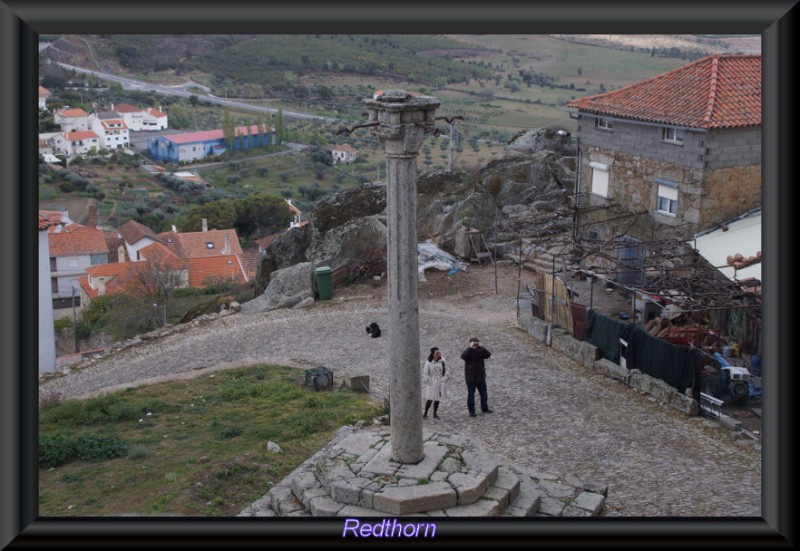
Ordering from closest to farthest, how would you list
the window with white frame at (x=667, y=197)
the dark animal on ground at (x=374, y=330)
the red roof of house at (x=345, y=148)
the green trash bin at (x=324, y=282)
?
the dark animal on ground at (x=374, y=330), the window with white frame at (x=667, y=197), the green trash bin at (x=324, y=282), the red roof of house at (x=345, y=148)

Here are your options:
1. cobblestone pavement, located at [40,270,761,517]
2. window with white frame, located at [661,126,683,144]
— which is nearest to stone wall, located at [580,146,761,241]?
window with white frame, located at [661,126,683,144]

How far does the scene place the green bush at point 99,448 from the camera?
1286cm

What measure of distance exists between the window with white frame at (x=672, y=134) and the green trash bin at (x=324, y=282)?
932cm

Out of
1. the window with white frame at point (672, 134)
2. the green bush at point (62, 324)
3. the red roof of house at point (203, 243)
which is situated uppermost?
the window with white frame at point (672, 134)

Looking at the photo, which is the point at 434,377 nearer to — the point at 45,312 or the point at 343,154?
the point at 45,312

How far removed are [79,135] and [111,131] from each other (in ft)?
15.6

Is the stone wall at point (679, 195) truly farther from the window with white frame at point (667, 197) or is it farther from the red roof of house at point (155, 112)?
the red roof of house at point (155, 112)

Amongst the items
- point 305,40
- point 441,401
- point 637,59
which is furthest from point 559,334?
point 305,40

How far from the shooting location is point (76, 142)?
242 ft

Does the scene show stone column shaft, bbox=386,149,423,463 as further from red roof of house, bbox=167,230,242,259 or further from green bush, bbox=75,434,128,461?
red roof of house, bbox=167,230,242,259

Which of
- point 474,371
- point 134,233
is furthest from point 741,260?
point 134,233

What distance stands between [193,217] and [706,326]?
41.9 metres

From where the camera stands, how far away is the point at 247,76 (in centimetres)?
9262

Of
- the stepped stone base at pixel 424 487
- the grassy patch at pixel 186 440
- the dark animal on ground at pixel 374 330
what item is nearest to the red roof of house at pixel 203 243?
the dark animal on ground at pixel 374 330
